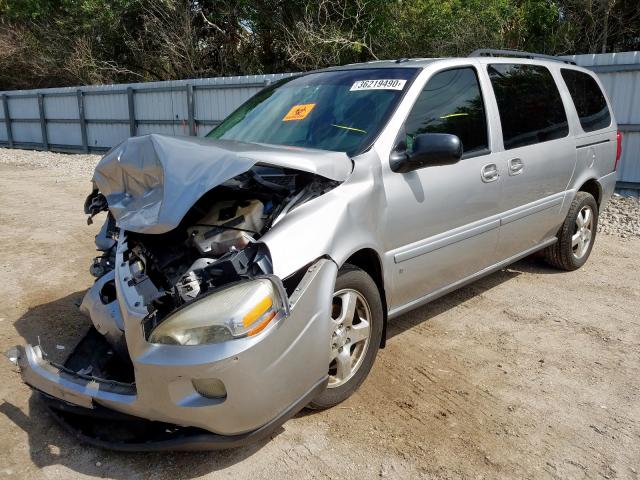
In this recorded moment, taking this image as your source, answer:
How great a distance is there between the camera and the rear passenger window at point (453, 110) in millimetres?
3576

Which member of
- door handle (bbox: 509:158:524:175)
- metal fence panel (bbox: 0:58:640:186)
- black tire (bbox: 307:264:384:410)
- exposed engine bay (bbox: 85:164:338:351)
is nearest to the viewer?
exposed engine bay (bbox: 85:164:338:351)

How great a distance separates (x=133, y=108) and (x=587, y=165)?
534 inches

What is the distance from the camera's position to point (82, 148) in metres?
17.8

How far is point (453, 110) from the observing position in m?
3.82

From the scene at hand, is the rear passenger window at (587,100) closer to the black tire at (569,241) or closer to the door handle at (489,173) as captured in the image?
the black tire at (569,241)

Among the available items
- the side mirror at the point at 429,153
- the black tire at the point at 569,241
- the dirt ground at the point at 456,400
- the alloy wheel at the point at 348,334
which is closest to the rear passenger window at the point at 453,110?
the side mirror at the point at 429,153

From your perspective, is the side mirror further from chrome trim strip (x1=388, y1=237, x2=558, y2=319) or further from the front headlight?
the front headlight

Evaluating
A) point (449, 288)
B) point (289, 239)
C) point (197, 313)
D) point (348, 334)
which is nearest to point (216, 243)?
point (289, 239)

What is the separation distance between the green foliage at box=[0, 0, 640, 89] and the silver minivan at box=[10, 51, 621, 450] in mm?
10062

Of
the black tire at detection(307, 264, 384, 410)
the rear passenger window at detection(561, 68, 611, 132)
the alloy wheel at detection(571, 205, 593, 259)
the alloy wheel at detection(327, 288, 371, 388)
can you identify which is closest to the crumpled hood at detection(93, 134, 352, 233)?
the black tire at detection(307, 264, 384, 410)

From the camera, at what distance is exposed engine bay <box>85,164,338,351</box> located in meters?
2.49

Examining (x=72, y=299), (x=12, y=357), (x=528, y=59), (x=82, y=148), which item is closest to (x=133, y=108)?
(x=82, y=148)

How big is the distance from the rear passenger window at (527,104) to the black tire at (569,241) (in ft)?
2.32

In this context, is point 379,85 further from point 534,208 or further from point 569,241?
point 569,241
